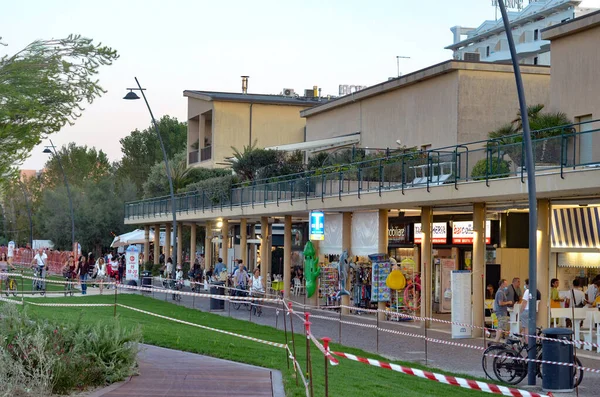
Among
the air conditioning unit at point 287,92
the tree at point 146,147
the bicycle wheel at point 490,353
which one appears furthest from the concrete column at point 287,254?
the tree at point 146,147

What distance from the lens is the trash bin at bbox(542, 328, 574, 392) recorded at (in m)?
17.0

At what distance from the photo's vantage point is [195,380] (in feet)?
47.5

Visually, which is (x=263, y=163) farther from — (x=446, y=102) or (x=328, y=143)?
(x=446, y=102)

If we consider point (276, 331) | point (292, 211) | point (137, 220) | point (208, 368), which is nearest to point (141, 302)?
point (292, 211)

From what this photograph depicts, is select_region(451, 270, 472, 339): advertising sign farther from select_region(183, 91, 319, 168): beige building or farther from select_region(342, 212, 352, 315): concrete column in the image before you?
select_region(183, 91, 319, 168): beige building

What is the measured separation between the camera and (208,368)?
15969 mm

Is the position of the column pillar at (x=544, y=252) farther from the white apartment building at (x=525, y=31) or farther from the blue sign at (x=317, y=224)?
the white apartment building at (x=525, y=31)

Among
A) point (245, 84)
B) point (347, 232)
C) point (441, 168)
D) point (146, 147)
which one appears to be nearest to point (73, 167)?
point (146, 147)

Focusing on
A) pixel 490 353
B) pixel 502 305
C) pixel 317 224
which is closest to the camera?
pixel 490 353

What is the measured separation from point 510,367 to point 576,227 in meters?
7.12

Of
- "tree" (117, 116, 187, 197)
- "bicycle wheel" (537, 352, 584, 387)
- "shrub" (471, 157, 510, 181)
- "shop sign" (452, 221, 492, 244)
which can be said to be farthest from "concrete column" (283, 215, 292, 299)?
"tree" (117, 116, 187, 197)

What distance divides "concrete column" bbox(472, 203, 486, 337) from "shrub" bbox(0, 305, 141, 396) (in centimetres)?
1565

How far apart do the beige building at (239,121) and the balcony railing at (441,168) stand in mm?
23968

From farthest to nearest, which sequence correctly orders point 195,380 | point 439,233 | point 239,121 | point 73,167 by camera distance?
point 73,167
point 239,121
point 439,233
point 195,380
